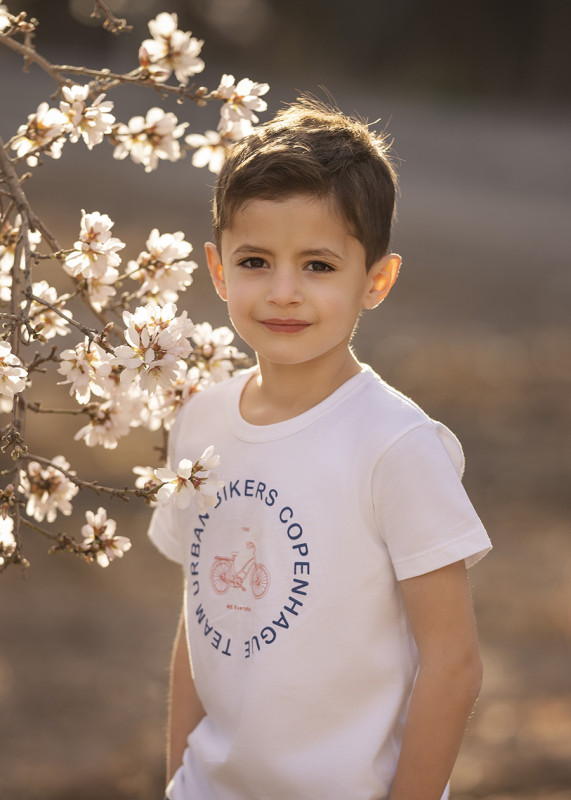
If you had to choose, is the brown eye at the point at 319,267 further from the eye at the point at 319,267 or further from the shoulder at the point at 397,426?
the shoulder at the point at 397,426

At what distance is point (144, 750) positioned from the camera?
3414 mm

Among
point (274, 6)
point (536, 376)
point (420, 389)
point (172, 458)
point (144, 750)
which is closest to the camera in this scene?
point (172, 458)

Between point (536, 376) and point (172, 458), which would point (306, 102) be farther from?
point (536, 376)

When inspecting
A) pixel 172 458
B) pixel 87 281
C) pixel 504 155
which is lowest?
pixel 172 458

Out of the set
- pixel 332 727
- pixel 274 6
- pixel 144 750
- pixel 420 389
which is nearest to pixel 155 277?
pixel 332 727

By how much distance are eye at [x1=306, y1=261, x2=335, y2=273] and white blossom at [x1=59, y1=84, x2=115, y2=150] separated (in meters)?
0.38

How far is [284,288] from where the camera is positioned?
4.74 feet

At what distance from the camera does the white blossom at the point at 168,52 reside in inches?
67.4

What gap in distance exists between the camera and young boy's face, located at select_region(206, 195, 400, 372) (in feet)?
4.77

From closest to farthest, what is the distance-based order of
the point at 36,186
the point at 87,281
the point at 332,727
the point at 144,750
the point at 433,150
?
1. the point at 332,727
2. the point at 87,281
3. the point at 144,750
4. the point at 36,186
5. the point at 433,150

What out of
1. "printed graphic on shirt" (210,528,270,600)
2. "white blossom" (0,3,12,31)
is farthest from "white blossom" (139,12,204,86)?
"printed graphic on shirt" (210,528,270,600)

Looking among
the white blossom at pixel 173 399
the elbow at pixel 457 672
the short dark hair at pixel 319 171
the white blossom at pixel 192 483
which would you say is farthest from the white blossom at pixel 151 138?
the elbow at pixel 457 672

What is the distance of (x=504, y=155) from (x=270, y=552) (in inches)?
650

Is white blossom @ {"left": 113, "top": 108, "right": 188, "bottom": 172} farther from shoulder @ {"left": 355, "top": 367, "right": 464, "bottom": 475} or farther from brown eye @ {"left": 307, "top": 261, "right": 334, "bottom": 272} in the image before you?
shoulder @ {"left": 355, "top": 367, "right": 464, "bottom": 475}
